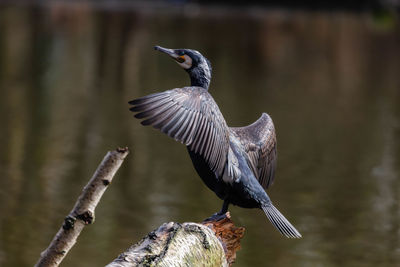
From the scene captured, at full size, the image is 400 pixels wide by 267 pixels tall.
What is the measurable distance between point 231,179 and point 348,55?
60.5 feet

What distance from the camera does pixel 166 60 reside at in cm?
1938

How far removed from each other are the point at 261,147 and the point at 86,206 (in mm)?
2115

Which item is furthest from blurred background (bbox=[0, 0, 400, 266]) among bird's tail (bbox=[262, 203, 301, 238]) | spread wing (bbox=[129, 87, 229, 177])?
bird's tail (bbox=[262, 203, 301, 238])

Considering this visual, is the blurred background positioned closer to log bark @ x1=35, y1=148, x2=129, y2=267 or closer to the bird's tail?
the bird's tail

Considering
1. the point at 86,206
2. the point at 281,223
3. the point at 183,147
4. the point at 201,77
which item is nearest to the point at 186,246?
the point at 281,223

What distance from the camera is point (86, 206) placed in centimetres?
242

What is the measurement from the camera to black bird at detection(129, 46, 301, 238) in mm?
3551

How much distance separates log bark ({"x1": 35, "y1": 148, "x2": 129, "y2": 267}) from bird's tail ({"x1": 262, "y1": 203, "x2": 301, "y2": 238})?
1.66m

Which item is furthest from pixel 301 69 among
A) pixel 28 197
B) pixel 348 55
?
pixel 28 197

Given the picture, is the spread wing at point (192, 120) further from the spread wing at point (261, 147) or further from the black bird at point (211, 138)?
the spread wing at point (261, 147)

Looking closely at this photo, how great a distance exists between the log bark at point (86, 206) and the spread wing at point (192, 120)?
946mm

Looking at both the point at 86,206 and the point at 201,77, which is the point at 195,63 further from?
the point at 86,206

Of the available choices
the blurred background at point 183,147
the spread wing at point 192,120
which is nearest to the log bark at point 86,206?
the spread wing at point 192,120

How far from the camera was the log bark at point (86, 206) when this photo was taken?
2393 millimetres
